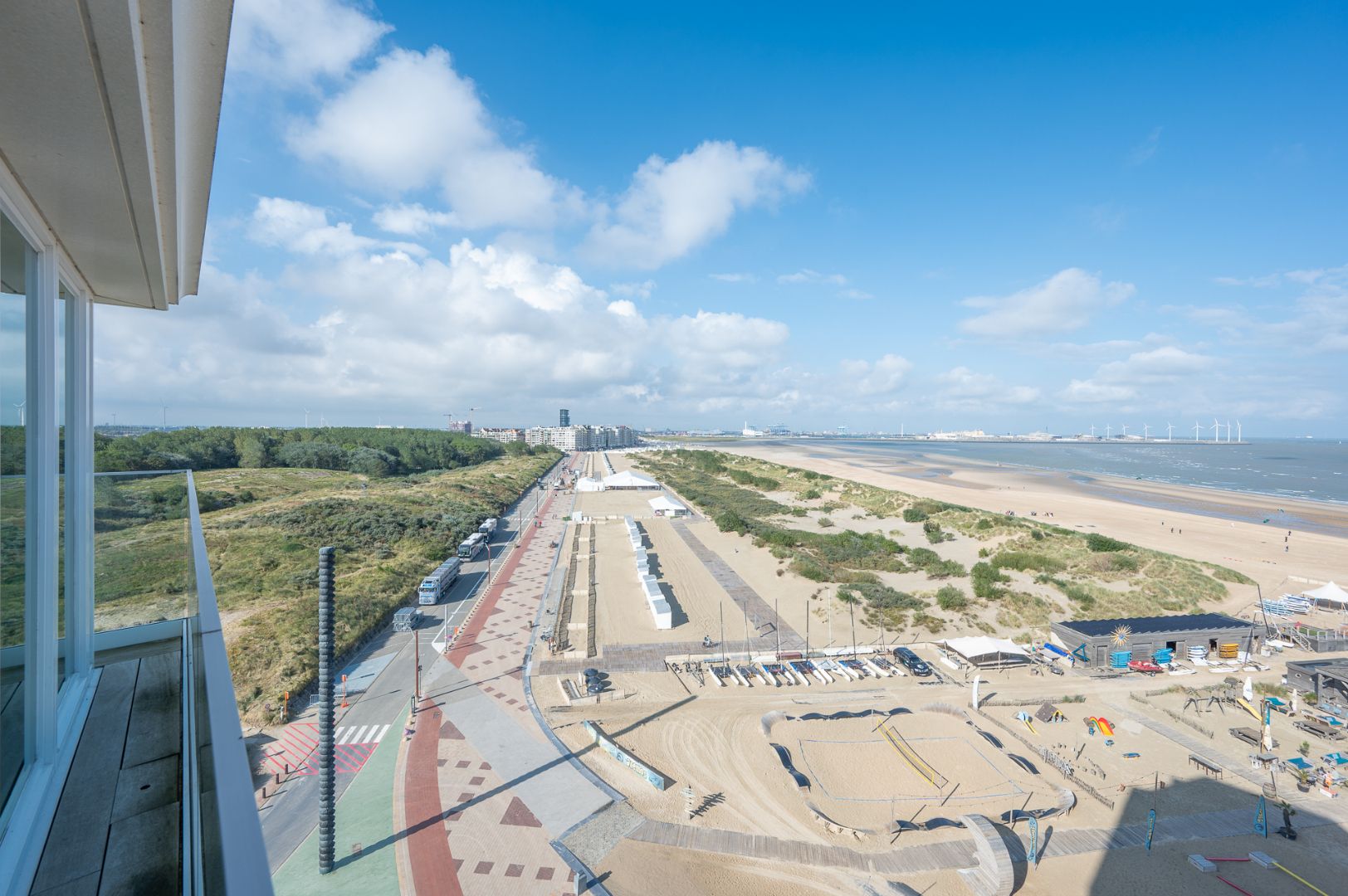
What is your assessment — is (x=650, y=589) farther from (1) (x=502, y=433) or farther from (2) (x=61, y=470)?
(1) (x=502, y=433)

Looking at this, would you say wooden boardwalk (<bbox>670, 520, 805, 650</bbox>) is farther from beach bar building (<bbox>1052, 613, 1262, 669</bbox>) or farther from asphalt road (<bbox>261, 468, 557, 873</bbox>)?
asphalt road (<bbox>261, 468, 557, 873</bbox>)

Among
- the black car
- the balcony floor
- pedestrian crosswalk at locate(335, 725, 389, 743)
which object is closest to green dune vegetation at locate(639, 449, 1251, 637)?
the black car

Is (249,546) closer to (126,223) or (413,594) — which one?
(413,594)

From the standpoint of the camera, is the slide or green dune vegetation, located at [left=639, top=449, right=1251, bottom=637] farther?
green dune vegetation, located at [left=639, top=449, right=1251, bottom=637]

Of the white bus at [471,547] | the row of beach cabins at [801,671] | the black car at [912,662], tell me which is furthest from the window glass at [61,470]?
the white bus at [471,547]

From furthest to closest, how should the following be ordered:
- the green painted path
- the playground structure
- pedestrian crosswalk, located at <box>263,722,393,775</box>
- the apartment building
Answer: the apartment building
the playground structure
pedestrian crosswalk, located at <box>263,722,393,775</box>
the green painted path

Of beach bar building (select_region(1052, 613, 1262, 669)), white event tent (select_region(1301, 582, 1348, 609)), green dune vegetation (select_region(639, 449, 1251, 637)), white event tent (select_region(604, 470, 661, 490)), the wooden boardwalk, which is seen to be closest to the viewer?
beach bar building (select_region(1052, 613, 1262, 669))

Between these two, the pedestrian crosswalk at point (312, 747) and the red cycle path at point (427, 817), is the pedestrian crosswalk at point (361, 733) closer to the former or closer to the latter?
the pedestrian crosswalk at point (312, 747)
